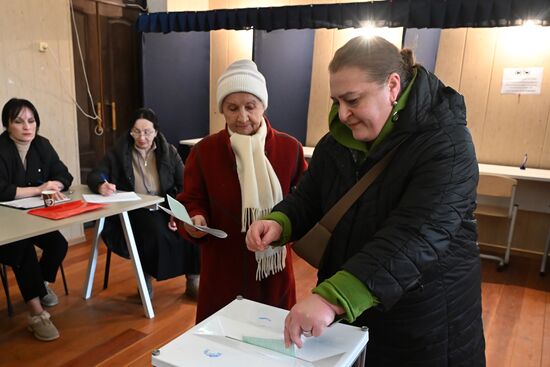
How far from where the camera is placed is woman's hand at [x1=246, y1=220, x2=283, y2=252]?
1008 millimetres

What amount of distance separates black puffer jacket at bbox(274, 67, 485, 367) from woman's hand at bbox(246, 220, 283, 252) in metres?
0.06

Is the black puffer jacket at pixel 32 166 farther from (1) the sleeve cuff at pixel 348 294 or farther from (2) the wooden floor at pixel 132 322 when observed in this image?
(1) the sleeve cuff at pixel 348 294

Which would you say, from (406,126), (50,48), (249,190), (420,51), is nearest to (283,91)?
(420,51)

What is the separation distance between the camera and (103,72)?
3.97 metres

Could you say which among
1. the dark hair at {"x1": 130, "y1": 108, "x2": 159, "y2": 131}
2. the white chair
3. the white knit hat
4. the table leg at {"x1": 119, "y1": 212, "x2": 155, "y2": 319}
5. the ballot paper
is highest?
the white knit hat

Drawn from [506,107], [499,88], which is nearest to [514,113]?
[506,107]

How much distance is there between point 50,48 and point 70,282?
1.73 metres

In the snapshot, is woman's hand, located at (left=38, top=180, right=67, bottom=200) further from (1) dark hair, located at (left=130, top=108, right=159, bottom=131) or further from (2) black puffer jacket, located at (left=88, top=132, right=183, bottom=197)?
(1) dark hair, located at (left=130, top=108, right=159, bottom=131)

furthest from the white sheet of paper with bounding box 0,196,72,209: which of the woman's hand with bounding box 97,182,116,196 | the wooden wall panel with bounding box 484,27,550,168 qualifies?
the wooden wall panel with bounding box 484,27,550,168

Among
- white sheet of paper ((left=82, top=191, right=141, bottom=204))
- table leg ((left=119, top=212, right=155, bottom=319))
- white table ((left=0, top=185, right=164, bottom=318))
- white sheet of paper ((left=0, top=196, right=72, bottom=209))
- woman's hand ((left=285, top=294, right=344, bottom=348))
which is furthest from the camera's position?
table leg ((left=119, top=212, right=155, bottom=319))

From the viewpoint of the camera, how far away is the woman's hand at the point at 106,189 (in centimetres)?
250

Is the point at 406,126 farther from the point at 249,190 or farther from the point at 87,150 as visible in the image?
the point at 87,150

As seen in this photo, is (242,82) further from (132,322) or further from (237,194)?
(132,322)

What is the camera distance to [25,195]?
2406mm
